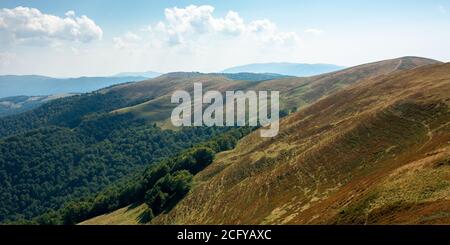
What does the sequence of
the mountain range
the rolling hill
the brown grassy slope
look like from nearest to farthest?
the brown grassy slope, the rolling hill, the mountain range

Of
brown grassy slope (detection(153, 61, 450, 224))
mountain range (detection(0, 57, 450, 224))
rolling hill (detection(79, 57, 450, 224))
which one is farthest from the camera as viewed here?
mountain range (detection(0, 57, 450, 224))

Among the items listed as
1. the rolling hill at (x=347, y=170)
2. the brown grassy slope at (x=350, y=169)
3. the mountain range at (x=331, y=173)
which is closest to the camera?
the brown grassy slope at (x=350, y=169)

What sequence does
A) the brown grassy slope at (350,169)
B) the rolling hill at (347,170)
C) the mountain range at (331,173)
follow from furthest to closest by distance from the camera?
the mountain range at (331,173)
the rolling hill at (347,170)
the brown grassy slope at (350,169)

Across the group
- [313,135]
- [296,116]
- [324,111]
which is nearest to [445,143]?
[313,135]

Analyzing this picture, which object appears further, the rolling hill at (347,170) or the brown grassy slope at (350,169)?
the rolling hill at (347,170)

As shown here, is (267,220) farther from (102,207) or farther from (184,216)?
(102,207)

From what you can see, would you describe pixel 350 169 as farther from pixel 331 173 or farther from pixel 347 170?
pixel 331 173
